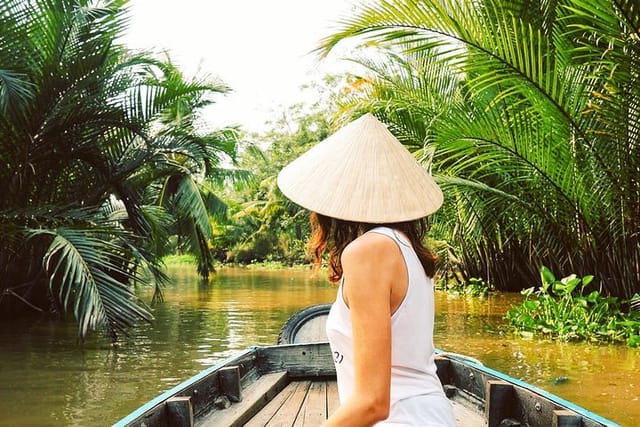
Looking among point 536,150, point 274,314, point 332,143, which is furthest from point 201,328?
point 332,143

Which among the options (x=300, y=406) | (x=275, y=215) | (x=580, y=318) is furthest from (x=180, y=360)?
(x=275, y=215)

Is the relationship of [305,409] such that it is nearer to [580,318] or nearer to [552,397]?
[552,397]

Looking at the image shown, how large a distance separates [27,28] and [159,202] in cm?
888

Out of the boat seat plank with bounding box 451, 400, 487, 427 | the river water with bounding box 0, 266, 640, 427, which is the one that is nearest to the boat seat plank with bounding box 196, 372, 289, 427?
the boat seat plank with bounding box 451, 400, 487, 427

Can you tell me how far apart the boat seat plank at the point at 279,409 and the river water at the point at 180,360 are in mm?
1909

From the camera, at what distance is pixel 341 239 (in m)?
1.61

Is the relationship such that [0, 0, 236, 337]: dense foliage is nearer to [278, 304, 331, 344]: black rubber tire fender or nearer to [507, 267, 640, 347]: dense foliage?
[278, 304, 331, 344]: black rubber tire fender

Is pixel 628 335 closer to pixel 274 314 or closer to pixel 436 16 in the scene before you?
pixel 436 16

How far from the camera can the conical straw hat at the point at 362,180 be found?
155 centimetres

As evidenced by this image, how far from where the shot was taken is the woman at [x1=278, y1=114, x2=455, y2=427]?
138 centimetres

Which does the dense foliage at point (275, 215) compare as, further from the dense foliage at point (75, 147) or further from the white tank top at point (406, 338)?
the white tank top at point (406, 338)

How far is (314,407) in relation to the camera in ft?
13.8

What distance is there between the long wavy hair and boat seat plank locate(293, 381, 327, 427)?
233cm

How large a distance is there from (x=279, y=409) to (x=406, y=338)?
2854mm
